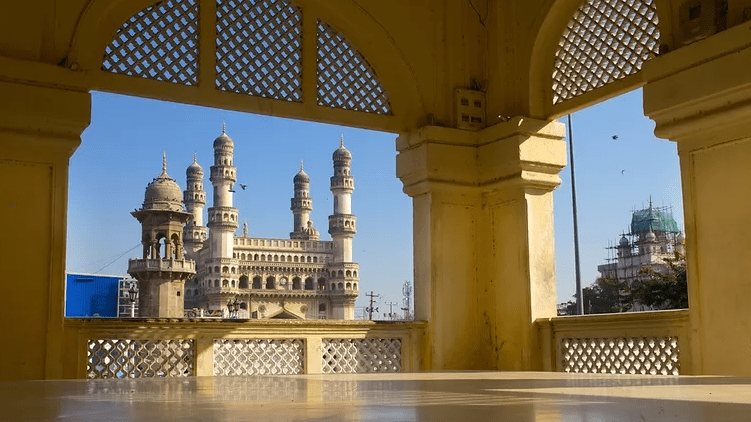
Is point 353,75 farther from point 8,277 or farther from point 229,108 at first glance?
point 8,277

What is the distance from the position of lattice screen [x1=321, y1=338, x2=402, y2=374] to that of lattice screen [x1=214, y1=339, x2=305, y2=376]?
228mm

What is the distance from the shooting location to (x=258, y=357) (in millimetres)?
6809

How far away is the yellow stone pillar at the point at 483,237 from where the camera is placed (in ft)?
23.4

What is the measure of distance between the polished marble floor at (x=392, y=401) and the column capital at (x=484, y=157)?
2765 mm

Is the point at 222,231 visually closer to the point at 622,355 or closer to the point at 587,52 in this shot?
the point at 587,52

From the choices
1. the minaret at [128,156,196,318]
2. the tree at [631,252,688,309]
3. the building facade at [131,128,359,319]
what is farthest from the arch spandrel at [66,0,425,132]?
Answer: the building facade at [131,128,359,319]

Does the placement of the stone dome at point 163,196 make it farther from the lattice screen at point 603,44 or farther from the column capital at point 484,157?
the lattice screen at point 603,44

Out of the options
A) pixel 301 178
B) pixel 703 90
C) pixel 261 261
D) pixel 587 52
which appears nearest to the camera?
pixel 703 90

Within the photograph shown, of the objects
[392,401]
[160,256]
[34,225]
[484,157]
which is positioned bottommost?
[392,401]

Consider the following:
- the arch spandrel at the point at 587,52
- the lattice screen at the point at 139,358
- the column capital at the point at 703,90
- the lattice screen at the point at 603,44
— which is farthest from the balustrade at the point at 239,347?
the column capital at the point at 703,90

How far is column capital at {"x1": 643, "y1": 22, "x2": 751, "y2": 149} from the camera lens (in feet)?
17.3

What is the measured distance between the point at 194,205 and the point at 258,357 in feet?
215

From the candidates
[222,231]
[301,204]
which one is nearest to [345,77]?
[222,231]

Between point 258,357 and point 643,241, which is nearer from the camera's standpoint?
point 258,357
